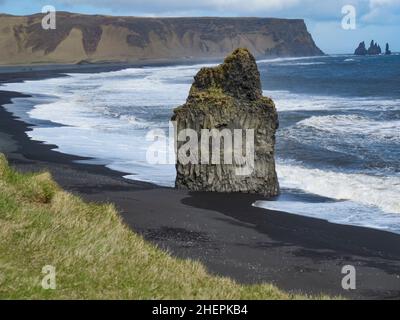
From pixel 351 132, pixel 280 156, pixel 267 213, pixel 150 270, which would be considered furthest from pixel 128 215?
pixel 351 132

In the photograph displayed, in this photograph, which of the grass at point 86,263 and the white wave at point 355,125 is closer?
the grass at point 86,263

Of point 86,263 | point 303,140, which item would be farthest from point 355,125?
point 86,263

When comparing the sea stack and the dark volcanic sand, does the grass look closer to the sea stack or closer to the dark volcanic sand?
the dark volcanic sand

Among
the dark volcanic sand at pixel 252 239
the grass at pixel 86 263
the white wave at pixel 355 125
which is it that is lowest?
the dark volcanic sand at pixel 252 239

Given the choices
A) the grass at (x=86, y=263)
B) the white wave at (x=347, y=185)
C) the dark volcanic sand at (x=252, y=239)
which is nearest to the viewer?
the grass at (x=86, y=263)

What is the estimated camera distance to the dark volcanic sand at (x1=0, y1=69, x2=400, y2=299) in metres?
11.8

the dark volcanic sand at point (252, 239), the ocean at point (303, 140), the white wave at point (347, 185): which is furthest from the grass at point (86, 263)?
the white wave at point (347, 185)

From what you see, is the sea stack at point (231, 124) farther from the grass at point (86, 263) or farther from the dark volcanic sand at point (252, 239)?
the grass at point (86, 263)

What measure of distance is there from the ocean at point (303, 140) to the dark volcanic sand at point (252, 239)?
1.23 meters

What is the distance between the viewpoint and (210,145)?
64.7 feet

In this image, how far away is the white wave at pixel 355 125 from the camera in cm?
3400

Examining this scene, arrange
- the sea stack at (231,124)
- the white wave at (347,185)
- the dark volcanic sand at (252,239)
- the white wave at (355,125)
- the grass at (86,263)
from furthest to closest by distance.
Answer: the white wave at (355,125) < the sea stack at (231,124) < the white wave at (347,185) < the dark volcanic sand at (252,239) < the grass at (86,263)
